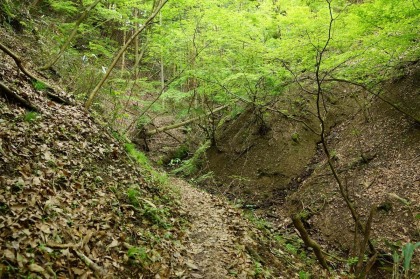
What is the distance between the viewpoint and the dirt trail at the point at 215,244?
526cm

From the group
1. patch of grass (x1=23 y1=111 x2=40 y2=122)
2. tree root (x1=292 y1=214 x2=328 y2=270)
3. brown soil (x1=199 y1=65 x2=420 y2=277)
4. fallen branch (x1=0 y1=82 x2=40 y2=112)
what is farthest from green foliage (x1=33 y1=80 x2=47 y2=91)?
brown soil (x1=199 y1=65 x2=420 y2=277)

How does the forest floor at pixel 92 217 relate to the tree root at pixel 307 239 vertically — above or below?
below

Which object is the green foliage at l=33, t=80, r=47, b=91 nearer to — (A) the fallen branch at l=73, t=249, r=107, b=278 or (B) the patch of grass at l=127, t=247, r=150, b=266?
(B) the patch of grass at l=127, t=247, r=150, b=266

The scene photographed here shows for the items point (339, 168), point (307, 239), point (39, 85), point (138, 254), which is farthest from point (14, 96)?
point (339, 168)

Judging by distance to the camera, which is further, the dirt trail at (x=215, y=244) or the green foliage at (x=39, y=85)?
the green foliage at (x=39, y=85)

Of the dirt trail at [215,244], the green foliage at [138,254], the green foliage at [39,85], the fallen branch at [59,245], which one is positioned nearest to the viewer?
the fallen branch at [59,245]

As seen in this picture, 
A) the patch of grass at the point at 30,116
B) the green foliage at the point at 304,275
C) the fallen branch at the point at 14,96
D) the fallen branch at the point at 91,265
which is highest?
the green foliage at the point at 304,275

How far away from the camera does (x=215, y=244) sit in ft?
20.4

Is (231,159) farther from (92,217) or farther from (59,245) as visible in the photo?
(59,245)

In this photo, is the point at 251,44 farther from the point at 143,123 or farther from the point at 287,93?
the point at 143,123

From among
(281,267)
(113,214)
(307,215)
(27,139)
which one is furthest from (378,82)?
(27,139)

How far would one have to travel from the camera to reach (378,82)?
11242mm

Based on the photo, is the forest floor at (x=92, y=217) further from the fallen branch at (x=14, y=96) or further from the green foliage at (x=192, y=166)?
the green foliage at (x=192, y=166)

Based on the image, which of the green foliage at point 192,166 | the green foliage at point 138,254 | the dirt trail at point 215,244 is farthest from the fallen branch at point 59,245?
the green foliage at point 192,166
